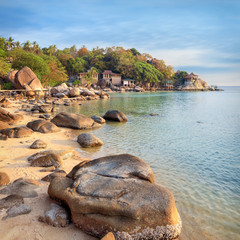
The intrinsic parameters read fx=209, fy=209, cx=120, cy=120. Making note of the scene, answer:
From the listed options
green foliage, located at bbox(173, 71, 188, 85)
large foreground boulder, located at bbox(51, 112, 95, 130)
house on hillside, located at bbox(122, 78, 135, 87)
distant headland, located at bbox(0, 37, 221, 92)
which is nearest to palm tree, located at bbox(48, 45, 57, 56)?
distant headland, located at bbox(0, 37, 221, 92)

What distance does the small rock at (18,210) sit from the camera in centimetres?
387

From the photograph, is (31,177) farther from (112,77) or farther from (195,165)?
(112,77)

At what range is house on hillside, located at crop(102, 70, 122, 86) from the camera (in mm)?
71819

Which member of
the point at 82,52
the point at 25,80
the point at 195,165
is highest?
the point at 82,52

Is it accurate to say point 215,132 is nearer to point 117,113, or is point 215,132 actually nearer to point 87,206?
point 117,113

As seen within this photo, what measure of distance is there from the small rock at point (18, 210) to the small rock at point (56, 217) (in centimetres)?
39

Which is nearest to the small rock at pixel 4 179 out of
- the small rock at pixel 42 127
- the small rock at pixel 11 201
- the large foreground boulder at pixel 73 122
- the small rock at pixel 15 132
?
the small rock at pixel 11 201

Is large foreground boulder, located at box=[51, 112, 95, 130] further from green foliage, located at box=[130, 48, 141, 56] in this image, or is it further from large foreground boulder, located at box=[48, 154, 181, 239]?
green foliage, located at box=[130, 48, 141, 56]

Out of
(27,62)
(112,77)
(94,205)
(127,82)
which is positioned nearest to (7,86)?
(27,62)

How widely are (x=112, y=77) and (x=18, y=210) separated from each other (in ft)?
232

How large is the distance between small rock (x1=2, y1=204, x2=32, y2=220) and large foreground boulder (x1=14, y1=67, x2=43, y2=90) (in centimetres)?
2887

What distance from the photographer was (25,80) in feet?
99.5

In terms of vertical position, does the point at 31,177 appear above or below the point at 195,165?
above

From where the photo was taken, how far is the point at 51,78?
4334 centimetres
